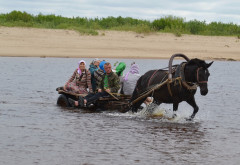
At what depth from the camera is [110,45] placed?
105ft

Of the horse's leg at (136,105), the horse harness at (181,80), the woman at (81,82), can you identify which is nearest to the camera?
the horse harness at (181,80)

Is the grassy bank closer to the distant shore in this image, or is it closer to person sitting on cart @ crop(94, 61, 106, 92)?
the distant shore

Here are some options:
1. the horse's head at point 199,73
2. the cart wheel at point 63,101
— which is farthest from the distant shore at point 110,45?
the horse's head at point 199,73

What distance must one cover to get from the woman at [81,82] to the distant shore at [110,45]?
49.7ft

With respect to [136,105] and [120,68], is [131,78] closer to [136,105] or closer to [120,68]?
[120,68]

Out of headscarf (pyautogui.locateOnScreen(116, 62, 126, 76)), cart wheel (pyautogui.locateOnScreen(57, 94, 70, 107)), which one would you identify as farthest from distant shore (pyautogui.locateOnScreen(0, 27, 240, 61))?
headscarf (pyautogui.locateOnScreen(116, 62, 126, 76))

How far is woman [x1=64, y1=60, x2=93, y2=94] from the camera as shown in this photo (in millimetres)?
13544

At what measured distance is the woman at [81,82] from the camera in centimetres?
1354

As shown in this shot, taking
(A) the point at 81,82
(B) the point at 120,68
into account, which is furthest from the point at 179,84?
(A) the point at 81,82

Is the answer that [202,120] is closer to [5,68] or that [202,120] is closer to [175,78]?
[175,78]

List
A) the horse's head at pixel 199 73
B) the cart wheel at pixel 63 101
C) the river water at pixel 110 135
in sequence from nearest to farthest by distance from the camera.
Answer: the river water at pixel 110 135 < the horse's head at pixel 199 73 < the cart wheel at pixel 63 101

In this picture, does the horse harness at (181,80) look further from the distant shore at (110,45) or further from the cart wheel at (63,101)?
the distant shore at (110,45)

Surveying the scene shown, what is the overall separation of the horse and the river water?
1.67 feet

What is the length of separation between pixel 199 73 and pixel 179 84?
0.50m
